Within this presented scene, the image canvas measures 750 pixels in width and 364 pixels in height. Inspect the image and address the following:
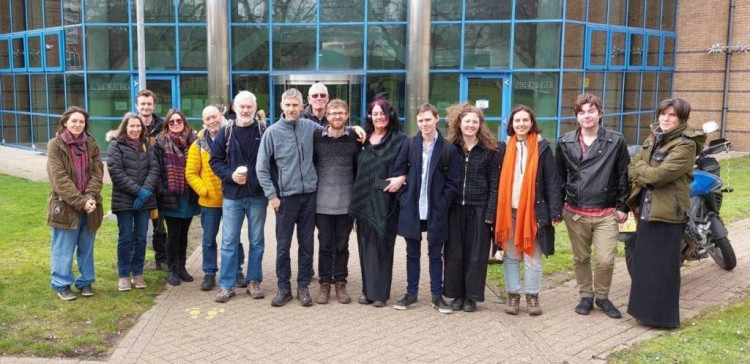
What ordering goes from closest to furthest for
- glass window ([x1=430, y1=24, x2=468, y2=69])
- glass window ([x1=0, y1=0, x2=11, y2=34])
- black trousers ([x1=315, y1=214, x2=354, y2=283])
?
black trousers ([x1=315, y1=214, x2=354, y2=283])
glass window ([x1=430, y1=24, x2=468, y2=69])
glass window ([x1=0, y1=0, x2=11, y2=34])

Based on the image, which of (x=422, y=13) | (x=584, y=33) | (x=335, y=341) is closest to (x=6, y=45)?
(x=422, y=13)

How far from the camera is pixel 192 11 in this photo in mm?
17109

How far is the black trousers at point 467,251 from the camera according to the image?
593 cm

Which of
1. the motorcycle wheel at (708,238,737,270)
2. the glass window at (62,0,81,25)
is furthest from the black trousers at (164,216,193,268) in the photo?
the glass window at (62,0,81,25)

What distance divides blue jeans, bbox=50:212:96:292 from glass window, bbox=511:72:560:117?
1214cm

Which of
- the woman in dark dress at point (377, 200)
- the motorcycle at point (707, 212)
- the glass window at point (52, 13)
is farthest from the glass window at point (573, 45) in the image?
the glass window at point (52, 13)

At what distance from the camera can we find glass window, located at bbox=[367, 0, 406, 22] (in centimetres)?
1681

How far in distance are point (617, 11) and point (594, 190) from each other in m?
14.8

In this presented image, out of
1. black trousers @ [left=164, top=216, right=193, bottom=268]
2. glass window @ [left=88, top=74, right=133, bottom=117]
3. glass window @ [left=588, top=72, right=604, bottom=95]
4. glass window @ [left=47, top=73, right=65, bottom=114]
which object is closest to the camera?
black trousers @ [left=164, top=216, right=193, bottom=268]

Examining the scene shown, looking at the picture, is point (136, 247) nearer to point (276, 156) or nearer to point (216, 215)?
point (216, 215)

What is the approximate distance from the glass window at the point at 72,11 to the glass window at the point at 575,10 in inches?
458

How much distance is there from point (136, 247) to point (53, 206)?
898mm

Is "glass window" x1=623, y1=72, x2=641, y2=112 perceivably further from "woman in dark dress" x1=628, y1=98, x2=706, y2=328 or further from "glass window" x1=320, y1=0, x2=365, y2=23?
"woman in dark dress" x1=628, y1=98, x2=706, y2=328

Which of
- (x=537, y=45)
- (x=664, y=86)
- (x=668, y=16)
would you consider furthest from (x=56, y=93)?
(x=668, y=16)
